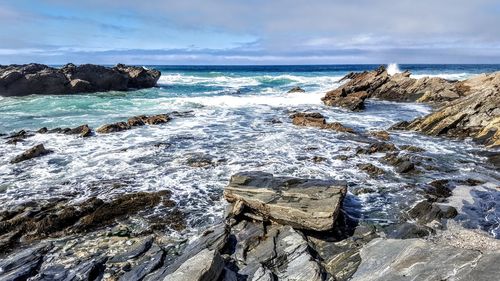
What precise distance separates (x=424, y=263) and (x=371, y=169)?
750cm

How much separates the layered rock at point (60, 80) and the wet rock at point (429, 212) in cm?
4103

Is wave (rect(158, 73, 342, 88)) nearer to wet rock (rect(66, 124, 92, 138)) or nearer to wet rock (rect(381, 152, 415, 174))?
wet rock (rect(66, 124, 92, 138))

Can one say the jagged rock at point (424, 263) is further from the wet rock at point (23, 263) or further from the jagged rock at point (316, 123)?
the jagged rock at point (316, 123)

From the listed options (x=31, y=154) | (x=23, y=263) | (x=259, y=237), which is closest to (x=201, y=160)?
(x=31, y=154)

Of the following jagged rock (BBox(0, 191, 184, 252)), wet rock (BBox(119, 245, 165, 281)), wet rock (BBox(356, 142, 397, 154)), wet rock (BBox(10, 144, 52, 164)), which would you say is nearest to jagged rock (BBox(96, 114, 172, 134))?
wet rock (BBox(10, 144, 52, 164))

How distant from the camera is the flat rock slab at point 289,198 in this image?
884cm

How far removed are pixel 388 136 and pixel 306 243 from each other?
12645mm

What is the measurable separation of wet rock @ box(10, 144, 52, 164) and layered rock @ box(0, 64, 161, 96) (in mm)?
29399

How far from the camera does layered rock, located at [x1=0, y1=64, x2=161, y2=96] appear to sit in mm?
41562

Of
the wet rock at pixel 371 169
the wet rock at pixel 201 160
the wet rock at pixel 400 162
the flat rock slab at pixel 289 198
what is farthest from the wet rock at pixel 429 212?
the wet rock at pixel 201 160

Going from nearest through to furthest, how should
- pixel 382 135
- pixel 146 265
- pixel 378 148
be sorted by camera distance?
pixel 146 265 < pixel 378 148 < pixel 382 135

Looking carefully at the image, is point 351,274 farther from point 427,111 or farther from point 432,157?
point 427,111

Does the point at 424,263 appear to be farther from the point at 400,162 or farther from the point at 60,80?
the point at 60,80

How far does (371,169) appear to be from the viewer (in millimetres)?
13742
